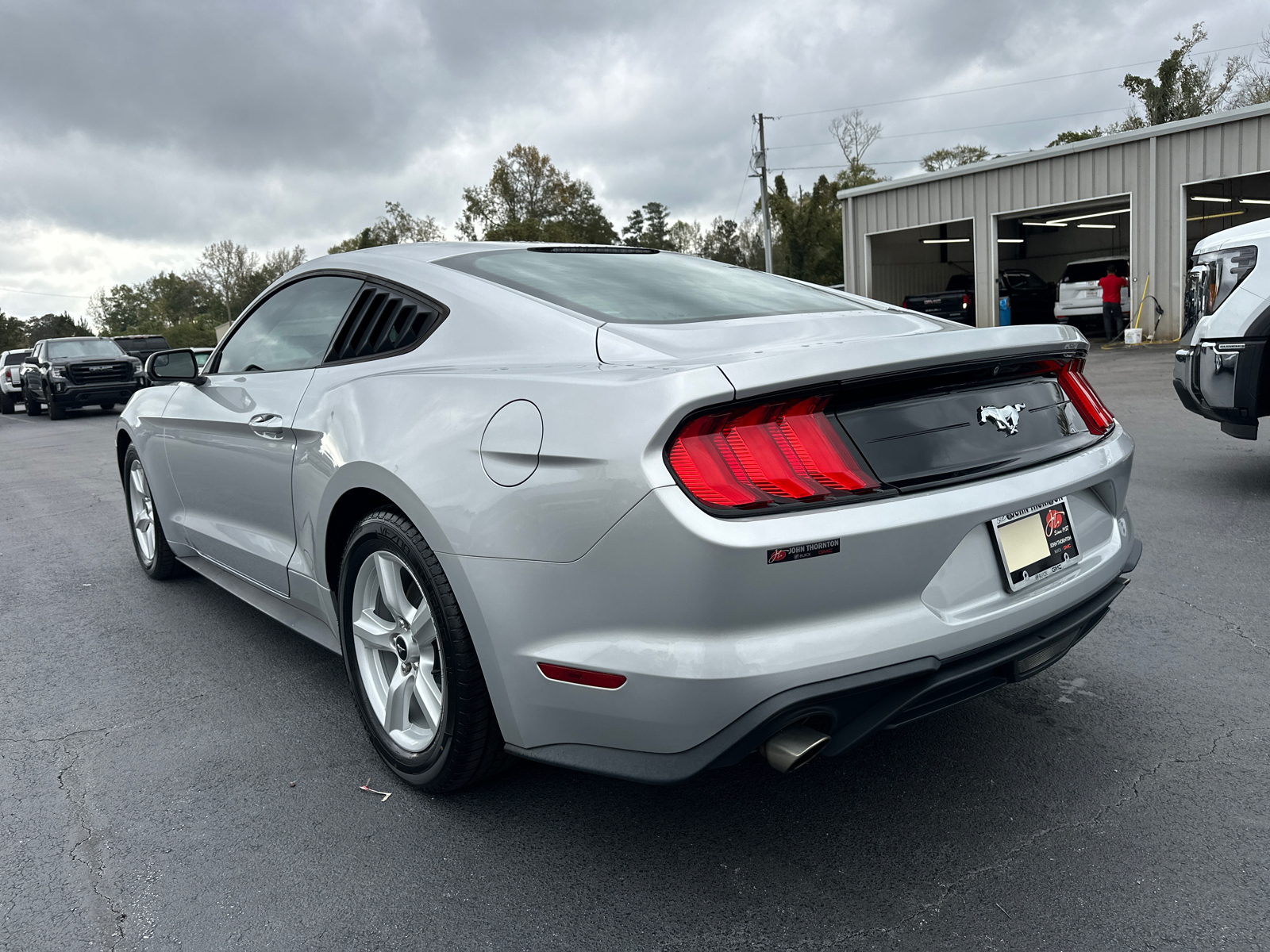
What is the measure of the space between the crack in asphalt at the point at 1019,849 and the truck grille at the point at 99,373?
21990 millimetres

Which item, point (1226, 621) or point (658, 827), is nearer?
point (658, 827)

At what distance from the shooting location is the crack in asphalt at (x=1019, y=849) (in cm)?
206

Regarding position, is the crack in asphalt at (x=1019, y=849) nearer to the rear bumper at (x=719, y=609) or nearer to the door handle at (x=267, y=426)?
the rear bumper at (x=719, y=609)

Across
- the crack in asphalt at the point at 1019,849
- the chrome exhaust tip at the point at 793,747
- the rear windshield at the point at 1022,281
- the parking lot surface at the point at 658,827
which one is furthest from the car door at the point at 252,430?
the rear windshield at the point at 1022,281

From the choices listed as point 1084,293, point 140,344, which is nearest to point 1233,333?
point 1084,293

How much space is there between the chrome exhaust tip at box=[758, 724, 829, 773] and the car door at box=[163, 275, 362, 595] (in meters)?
1.84

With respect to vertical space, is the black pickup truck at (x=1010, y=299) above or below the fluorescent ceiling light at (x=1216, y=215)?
below

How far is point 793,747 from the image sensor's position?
206cm

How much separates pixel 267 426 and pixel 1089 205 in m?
24.5

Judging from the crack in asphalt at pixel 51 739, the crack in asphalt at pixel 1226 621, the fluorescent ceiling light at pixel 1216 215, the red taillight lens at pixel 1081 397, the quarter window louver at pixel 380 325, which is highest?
the fluorescent ceiling light at pixel 1216 215

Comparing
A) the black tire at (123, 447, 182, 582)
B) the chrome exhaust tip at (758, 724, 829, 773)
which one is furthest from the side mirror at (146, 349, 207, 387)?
the chrome exhaust tip at (758, 724, 829, 773)

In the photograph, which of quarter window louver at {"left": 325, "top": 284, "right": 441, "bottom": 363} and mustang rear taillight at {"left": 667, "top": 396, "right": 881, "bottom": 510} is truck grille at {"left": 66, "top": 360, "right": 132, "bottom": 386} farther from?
mustang rear taillight at {"left": 667, "top": 396, "right": 881, "bottom": 510}

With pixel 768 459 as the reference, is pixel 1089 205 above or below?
above

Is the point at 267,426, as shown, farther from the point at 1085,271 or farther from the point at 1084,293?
the point at 1085,271
